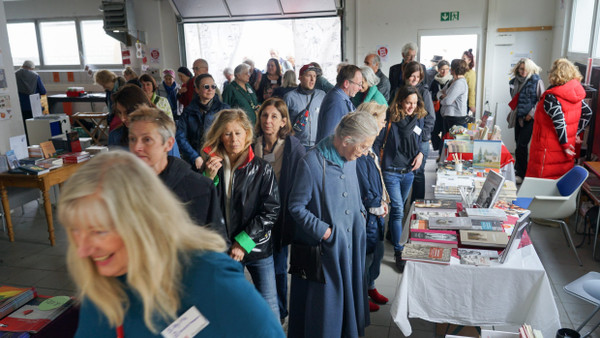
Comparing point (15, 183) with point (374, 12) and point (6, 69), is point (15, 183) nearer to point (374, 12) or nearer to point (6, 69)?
point (6, 69)

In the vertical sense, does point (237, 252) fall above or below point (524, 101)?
below

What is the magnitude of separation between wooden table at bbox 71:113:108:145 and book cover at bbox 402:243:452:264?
27.1ft

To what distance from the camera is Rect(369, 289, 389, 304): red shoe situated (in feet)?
12.5

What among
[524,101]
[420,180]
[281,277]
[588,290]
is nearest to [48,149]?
[281,277]

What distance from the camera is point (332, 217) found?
2855 millimetres

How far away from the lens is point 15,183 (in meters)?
5.14

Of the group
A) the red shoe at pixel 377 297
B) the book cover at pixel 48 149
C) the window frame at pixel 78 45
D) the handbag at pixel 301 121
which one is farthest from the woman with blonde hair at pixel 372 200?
the window frame at pixel 78 45

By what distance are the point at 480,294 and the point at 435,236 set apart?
44cm

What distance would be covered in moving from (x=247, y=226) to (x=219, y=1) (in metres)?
7.55

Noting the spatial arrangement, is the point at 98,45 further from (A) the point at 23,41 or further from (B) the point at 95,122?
(B) the point at 95,122

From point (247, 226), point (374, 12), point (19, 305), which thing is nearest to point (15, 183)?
point (19, 305)

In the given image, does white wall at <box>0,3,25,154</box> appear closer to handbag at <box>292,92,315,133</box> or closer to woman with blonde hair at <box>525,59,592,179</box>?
handbag at <box>292,92,315,133</box>

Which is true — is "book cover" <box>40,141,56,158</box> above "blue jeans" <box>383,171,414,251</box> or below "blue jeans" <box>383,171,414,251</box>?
above

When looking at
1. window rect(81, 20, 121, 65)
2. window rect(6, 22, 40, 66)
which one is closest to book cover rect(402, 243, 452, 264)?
window rect(81, 20, 121, 65)
